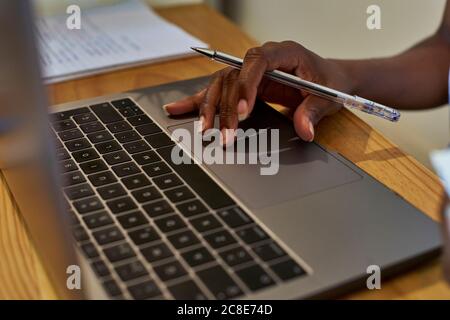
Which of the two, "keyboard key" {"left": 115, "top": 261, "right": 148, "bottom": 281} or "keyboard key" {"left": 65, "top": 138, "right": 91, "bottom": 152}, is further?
"keyboard key" {"left": 65, "top": 138, "right": 91, "bottom": 152}

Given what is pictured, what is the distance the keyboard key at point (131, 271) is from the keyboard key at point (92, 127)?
0.23 metres

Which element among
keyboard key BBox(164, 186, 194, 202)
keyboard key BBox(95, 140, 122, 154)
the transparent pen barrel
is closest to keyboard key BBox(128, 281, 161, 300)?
keyboard key BBox(164, 186, 194, 202)

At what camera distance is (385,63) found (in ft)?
2.56

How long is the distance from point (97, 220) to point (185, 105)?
21cm

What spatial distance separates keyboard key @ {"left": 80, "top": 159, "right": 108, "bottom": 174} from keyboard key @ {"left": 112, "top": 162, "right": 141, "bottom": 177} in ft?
0.04

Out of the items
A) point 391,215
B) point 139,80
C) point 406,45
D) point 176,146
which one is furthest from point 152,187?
point 406,45

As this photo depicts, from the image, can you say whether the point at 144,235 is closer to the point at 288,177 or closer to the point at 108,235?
the point at 108,235

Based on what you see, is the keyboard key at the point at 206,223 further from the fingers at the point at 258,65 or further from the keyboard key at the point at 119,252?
the fingers at the point at 258,65

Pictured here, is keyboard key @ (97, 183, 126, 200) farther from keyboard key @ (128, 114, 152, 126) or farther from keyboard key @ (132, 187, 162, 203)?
keyboard key @ (128, 114, 152, 126)

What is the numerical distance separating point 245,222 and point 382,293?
110mm

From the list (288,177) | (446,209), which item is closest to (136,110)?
(288,177)

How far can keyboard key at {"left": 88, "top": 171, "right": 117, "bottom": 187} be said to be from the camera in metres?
0.51

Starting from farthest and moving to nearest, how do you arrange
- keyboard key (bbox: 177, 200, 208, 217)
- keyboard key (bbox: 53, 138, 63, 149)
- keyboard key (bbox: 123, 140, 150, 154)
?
keyboard key (bbox: 123, 140, 150, 154), keyboard key (bbox: 177, 200, 208, 217), keyboard key (bbox: 53, 138, 63, 149)

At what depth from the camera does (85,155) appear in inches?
22.1
